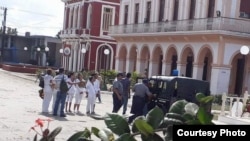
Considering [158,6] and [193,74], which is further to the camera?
[158,6]

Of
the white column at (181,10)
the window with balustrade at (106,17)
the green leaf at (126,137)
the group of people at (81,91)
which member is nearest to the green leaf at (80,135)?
the green leaf at (126,137)

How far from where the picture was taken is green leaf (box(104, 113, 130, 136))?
212cm

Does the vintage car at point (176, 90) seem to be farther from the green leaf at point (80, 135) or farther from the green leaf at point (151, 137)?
the green leaf at point (151, 137)

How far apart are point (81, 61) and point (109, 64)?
289cm

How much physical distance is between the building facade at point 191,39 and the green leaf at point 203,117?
2642 centimetres

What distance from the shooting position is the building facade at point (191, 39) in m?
28.8

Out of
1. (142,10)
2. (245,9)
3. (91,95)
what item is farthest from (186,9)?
(91,95)

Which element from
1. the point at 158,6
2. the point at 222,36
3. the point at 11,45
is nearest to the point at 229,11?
the point at 222,36

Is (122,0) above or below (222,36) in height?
above

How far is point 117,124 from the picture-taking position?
214cm

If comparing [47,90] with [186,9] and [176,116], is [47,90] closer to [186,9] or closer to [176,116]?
[176,116]

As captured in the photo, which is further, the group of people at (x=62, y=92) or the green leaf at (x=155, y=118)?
the group of people at (x=62, y=92)

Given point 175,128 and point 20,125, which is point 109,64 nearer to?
point 20,125

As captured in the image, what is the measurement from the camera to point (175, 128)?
181cm
